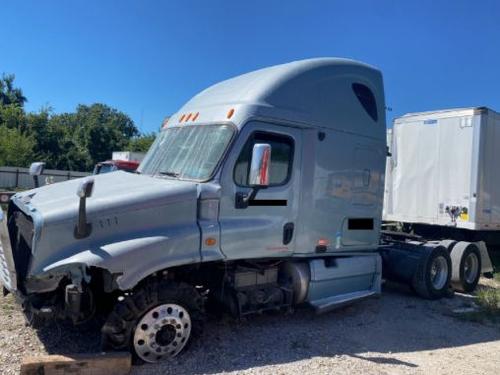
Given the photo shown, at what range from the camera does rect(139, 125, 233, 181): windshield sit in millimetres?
5652

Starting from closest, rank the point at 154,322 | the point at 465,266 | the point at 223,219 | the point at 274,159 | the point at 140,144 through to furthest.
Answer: the point at 154,322 → the point at 223,219 → the point at 274,159 → the point at 465,266 → the point at 140,144

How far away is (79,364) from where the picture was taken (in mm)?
4605

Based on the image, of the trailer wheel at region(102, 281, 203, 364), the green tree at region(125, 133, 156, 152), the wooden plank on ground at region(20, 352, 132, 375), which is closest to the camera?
the wooden plank on ground at region(20, 352, 132, 375)

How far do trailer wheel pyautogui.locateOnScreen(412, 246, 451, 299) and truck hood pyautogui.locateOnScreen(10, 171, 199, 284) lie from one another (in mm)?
4841

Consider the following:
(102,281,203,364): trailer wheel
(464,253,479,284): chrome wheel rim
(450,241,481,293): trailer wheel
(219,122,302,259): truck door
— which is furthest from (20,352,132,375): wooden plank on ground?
(464,253,479,284): chrome wheel rim

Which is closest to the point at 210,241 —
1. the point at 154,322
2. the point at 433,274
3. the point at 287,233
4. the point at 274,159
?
the point at 154,322

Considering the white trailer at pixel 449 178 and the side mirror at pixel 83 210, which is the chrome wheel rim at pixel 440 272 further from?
the side mirror at pixel 83 210

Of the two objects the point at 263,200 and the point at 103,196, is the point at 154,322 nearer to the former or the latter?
the point at 103,196

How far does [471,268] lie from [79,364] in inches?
308

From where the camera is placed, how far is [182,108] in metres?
7.15

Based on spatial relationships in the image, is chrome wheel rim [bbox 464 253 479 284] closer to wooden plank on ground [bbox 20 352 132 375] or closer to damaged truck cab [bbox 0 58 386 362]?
damaged truck cab [bbox 0 58 386 362]

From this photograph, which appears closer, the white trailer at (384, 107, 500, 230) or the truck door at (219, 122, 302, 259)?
the truck door at (219, 122, 302, 259)

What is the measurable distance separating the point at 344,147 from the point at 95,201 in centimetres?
348

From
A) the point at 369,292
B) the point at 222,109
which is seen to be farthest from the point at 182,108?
the point at 369,292
